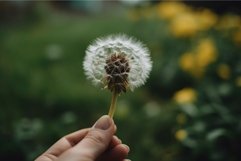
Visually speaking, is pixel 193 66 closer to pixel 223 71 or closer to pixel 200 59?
pixel 200 59

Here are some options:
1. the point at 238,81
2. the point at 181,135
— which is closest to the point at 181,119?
the point at 181,135

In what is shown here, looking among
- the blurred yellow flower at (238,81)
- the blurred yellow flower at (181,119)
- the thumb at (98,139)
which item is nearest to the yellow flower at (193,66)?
the blurred yellow flower at (238,81)

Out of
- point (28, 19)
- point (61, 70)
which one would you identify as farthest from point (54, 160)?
point (28, 19)

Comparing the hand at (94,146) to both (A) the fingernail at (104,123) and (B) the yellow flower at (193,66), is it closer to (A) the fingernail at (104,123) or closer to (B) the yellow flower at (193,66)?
(A) the fingernail at (104,123)

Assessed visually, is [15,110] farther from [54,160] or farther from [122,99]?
[54,160]

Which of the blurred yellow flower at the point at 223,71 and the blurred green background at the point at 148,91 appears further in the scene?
the blurred yellow flower at the point at 223,71

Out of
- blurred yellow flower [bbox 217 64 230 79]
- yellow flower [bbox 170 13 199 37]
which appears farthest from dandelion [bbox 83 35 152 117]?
yellow flower [bbox 170 13 199 37]

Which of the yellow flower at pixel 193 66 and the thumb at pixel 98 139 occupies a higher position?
the yellow flower at pixel 193 66

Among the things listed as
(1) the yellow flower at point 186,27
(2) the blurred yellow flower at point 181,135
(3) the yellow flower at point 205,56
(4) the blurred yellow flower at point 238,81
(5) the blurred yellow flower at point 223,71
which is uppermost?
(1) the yellow flower at point 186,27
